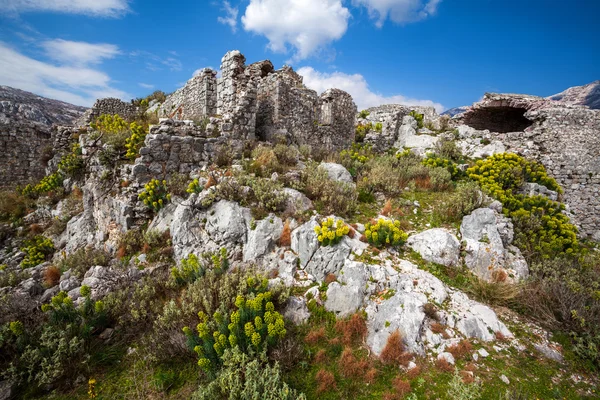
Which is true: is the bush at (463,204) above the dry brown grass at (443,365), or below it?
above

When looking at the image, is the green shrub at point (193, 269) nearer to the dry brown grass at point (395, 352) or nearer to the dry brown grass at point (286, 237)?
the dry brown grass at point (286, 237)

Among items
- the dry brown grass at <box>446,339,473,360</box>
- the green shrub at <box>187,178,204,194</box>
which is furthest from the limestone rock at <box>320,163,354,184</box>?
the dry brown grass at <box>446,339,473,360</box>

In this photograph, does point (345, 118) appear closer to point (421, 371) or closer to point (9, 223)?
point (421, 371)

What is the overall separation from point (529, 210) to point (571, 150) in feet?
21.9

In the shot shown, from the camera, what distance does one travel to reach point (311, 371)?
418 cm

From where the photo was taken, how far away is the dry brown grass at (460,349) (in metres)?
4.29

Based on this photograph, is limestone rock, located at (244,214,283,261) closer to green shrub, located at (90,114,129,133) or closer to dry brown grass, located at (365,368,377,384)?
dry brown grass, located at (365,368,377,384)

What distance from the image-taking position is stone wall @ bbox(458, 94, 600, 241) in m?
11.0

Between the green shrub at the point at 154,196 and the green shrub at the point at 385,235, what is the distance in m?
6.13

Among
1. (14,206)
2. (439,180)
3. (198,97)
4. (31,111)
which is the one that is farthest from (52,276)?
(31,111)

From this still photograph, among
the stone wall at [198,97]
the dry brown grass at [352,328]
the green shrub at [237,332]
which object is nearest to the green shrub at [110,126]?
the stone wall at [198,97]

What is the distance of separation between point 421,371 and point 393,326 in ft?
2.45

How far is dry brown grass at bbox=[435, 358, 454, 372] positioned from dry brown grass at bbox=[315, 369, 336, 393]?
1701 millimetres

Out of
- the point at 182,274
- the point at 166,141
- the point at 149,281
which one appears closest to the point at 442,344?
the point at 182,274
